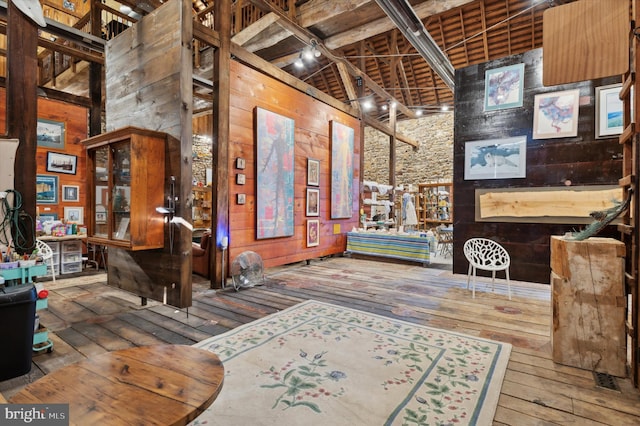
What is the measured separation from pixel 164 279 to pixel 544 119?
5.69 meters

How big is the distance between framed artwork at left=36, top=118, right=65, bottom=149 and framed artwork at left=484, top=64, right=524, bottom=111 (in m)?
7.71

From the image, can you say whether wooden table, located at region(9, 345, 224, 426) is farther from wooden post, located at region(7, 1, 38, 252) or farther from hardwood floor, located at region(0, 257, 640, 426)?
wooden post, located at region(7, 1, 38, 252)

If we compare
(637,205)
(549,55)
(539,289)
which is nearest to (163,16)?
(549,55)

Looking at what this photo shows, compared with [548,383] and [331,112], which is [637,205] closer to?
[548,383]

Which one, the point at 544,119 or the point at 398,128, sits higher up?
the point at 398,128

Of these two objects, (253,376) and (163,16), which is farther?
(163,16)

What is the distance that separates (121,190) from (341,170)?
15.5 feet

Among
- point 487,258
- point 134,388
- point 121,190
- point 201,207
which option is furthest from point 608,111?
point 201,207

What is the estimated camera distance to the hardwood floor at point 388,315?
1.94 metres

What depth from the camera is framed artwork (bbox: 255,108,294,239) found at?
527 centimetres

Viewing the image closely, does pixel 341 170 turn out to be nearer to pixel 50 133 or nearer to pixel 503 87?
pixel 503 87

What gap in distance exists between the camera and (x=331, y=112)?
720cm

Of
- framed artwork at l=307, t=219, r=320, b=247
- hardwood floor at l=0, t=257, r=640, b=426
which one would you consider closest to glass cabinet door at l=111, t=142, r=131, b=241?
hardwood floor at l=0, t=257, r=640, b=426

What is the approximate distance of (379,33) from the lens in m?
7.77
